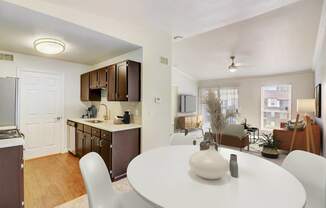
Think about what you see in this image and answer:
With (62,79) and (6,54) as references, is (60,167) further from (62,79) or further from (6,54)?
(6,54)

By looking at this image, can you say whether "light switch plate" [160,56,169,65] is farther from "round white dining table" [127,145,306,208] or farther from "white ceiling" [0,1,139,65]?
"round white dining table" [127,145,306,208]

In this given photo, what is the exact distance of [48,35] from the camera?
102 inches

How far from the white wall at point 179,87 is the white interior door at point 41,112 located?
4141 mm

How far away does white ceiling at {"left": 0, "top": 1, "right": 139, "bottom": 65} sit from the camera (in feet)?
6.72

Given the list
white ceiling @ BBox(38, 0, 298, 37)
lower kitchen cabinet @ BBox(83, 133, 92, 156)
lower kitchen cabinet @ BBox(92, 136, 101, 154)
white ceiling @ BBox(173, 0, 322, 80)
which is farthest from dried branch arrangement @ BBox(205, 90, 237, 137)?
white ceiling @ BBox(173, 0, 322, 80)

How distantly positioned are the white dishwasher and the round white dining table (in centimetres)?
305

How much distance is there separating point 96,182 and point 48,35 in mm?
2526

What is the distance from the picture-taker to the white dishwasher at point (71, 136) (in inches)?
151

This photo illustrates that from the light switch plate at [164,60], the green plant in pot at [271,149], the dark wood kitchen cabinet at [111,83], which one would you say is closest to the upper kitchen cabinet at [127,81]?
the dark wood kitchen cabinet at [111,83]

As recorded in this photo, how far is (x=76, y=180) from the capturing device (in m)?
2.71

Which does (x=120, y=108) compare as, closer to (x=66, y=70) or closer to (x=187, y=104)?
(x=66, y=70)

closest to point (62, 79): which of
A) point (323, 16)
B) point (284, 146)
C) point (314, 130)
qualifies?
point (323, 16)

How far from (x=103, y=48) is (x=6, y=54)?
2104 millimetres

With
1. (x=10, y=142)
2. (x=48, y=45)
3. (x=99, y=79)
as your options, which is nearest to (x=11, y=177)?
(x=10, y=142)
